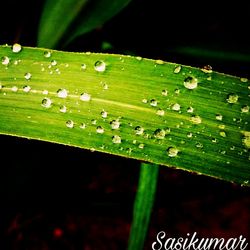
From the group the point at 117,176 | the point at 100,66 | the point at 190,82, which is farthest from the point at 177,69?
the point at 117,176

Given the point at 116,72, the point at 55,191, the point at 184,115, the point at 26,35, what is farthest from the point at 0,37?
the point at 184,115

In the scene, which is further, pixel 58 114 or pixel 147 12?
pixel 147 12

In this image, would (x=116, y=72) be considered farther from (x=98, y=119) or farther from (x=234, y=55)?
(x=234, y=55)

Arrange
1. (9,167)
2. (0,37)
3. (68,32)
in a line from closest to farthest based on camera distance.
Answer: (68,32)
(9,167)
(0,37)

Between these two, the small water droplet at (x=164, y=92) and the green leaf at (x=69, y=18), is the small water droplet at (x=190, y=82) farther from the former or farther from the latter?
the green leaf at (x=69, y=18)

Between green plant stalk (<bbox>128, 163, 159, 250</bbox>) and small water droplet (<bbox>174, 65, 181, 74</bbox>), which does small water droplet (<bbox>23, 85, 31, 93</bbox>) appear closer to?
small water droplet (<bbox>174, 65, 181, 74</bbox>)

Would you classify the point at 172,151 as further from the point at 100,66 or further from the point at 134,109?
the point at 100,66

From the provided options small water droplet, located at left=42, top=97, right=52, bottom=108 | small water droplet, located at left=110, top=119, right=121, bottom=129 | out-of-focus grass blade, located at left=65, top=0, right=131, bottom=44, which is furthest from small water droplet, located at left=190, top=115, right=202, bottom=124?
out-of-focus grass blade, located at left=65, top=0, right=131, bottom=44
